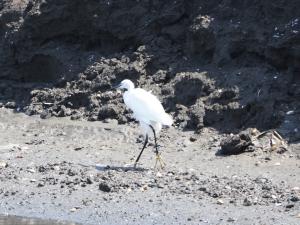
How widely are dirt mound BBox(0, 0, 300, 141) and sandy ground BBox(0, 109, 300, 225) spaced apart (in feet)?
2.06

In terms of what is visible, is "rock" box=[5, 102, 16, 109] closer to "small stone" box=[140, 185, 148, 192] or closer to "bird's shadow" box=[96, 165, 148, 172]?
"bird's shadow" box=[96, 165, 148, 172]

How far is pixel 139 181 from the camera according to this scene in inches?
426

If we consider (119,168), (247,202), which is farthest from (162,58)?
(247,202)

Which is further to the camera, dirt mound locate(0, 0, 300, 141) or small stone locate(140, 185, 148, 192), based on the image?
dirt mound locate(0, 0, 300, 141)

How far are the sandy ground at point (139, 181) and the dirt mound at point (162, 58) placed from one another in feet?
2.06

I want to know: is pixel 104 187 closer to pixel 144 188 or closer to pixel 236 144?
pixel 144 188

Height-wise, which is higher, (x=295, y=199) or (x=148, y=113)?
(x=148, y=113)

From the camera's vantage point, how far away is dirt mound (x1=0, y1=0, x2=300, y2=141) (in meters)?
12.8

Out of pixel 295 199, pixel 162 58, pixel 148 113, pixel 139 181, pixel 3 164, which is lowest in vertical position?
pixel 3 164

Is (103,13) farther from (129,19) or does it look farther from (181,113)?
(181,113)

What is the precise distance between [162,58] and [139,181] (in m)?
3.90

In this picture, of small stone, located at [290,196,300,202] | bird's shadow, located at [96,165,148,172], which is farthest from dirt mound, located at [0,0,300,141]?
small stone, located at [290,196,300,202]

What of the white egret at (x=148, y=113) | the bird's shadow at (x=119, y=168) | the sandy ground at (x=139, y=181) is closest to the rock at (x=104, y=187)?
the sandy ground at (x=139, y=181)

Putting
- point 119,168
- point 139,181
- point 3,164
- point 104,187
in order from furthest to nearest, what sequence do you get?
point 3,164
point 119,168
point 139,181
point 104,187
